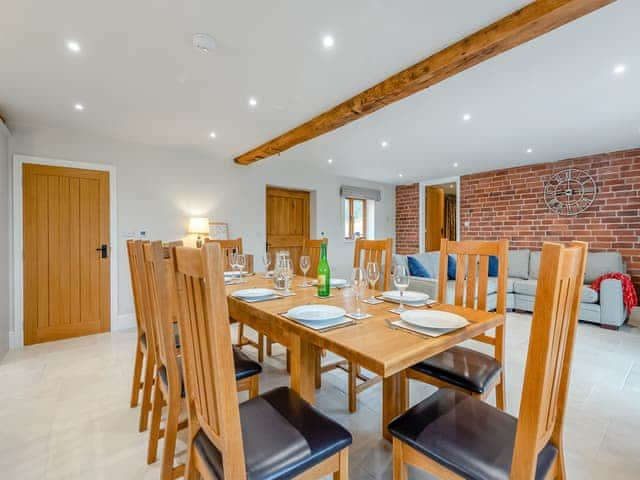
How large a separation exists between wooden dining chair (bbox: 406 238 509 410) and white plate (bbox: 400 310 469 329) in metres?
0.31

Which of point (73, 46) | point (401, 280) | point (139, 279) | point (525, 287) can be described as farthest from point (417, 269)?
point (73, 46)

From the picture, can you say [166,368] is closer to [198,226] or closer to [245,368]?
[245,368]

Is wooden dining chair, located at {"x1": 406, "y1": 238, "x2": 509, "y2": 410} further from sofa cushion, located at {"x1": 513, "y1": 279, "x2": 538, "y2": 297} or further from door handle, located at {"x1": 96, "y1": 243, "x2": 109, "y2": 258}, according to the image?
door handle, located at {"x1": 96, "y1": 243, "x2": 109, "y2": 258}

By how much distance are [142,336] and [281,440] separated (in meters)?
1.32

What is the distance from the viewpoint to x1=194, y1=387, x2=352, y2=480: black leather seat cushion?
0.87m

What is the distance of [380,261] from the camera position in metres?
2.38

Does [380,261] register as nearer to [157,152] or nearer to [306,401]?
[306,401]

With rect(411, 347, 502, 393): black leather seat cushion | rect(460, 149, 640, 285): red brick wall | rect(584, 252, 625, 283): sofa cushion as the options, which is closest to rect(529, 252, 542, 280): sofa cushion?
rect(460, 149, 640, 285): red brick wall

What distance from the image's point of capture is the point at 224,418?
0.80 meters

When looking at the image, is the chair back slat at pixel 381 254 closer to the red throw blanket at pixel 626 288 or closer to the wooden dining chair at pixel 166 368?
the wooden dining chair at pixel 166 368

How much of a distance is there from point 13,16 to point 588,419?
3959 millimetres

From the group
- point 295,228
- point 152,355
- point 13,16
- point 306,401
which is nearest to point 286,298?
point 306,401

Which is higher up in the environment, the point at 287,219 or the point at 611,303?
the point at 287,219

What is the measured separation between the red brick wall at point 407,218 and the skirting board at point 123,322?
5134 millimetres
